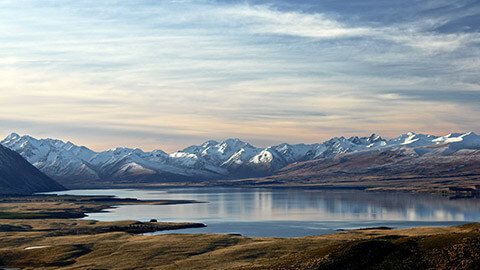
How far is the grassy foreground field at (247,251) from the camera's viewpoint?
214ft

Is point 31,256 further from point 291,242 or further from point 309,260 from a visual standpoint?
point 309,260

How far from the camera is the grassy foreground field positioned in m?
65.2

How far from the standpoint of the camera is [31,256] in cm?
9931

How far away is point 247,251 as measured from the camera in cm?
9000

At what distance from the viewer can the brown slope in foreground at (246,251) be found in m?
65.2

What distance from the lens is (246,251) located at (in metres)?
90.1

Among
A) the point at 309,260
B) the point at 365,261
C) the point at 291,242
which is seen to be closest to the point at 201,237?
the point at 291,242

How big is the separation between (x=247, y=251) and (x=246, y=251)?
0.17 meters

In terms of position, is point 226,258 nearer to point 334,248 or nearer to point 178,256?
point 178,256

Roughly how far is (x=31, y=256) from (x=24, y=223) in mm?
73850

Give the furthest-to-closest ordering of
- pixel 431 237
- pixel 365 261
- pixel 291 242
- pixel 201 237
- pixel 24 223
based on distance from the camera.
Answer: pixel 24 223, pixel 201 237, pixel 291 242, pixel 431 237, pixel 365 261

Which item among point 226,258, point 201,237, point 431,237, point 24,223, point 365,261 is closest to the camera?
point 365,261

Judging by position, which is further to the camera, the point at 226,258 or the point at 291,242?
the point at 291,242

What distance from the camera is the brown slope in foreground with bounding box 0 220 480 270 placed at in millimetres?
65250
